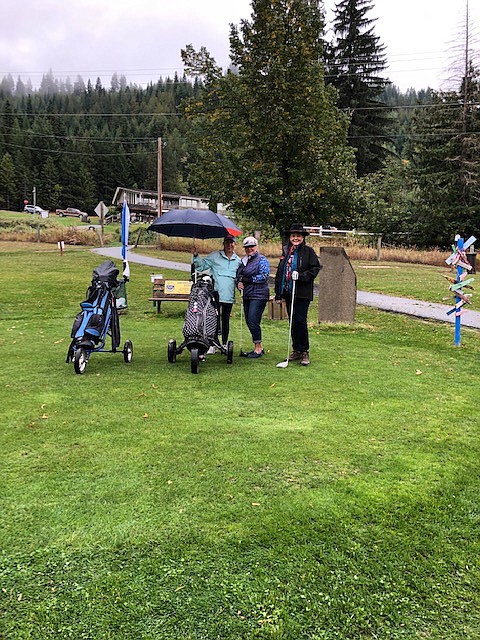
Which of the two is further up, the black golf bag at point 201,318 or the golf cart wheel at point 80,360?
the black golf bag at point 201,318

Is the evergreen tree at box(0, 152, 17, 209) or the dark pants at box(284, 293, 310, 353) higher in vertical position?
the evergreen tree at box(0, 152, 17, 209)

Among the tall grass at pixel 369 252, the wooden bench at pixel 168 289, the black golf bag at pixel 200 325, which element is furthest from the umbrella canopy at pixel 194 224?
the tall grass at pixel 369 252

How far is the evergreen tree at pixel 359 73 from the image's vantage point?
49.5 meters

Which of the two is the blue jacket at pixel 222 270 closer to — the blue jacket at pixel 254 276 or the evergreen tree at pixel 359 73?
the blue jacket at pixel 254 276

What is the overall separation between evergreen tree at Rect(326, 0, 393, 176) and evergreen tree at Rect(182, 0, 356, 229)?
1277 inches

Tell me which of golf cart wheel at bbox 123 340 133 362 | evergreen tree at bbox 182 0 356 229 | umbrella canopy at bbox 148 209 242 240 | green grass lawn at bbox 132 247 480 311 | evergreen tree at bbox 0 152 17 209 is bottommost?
golf cart wheel at bbox 123 340 133 362

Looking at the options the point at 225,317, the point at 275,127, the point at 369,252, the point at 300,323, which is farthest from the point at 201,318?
the point at 369,252

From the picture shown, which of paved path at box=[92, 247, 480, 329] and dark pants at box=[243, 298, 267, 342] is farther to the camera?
paved path at box=[92, 247, 480, 329]

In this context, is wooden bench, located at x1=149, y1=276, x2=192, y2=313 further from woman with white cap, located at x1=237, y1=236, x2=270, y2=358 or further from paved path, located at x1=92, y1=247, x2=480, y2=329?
woman with white cap, located at x1=237, y1=236, x2=270, y2=358

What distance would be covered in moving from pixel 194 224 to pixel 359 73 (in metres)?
46.7

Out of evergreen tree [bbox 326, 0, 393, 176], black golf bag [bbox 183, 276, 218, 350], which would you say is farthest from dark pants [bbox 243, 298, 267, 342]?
evergreen tree [bbox 326, 0, 393, 176]

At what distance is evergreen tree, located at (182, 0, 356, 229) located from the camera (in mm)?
18156

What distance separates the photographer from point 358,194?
65.7 ft

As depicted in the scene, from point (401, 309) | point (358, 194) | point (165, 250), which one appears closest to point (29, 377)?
point (401, 309)
